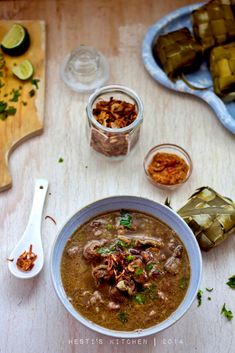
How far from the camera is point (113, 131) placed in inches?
89.4

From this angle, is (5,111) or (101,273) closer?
(101,273)

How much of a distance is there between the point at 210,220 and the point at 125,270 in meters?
0.41

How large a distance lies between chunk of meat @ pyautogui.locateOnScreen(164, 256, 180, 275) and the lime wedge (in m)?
1.05

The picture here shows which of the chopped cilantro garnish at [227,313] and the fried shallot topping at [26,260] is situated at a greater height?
the fried shallot topping at [26,260]

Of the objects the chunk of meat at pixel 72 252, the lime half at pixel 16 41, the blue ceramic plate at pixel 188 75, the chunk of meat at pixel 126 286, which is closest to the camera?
the chunk of meat at pixel 126 286

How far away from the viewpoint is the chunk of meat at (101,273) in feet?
6.42

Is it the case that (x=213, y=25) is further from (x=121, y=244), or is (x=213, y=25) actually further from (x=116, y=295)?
(x=116, y=295)

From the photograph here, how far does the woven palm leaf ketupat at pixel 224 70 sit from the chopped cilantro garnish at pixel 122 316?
106cm

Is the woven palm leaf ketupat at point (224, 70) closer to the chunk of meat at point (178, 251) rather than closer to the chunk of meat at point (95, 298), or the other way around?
the chunk of meat at point (178, 251)

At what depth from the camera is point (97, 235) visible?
208 cm

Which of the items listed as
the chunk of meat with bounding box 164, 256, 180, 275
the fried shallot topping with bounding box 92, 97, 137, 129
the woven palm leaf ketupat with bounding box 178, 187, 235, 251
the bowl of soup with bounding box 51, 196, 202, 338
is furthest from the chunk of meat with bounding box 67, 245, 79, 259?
the fried shallot topping with bounding box 92, 97, 137, 129

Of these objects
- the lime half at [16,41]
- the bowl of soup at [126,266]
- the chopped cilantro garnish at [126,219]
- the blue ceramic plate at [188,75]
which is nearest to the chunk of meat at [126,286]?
the bowl of soup at [126,266]

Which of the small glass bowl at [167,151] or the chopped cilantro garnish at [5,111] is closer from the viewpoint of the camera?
the small glass bowl at [167,151]

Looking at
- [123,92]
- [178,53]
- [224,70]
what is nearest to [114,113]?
[123,92]
